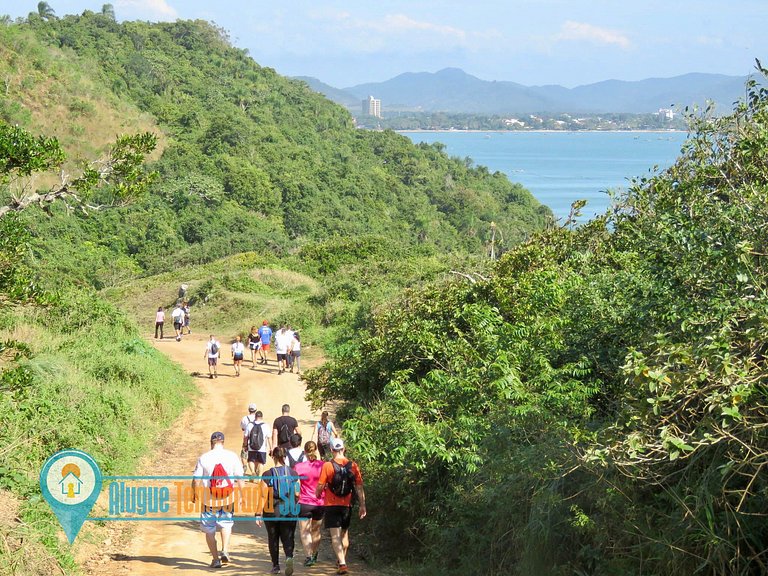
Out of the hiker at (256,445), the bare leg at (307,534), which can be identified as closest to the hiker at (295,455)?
the bare leg at (307,534)

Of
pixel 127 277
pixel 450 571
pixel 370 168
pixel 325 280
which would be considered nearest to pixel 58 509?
pixel 450 571

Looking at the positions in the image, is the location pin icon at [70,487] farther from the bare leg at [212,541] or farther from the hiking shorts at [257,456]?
the hiking shorts at [257,456]

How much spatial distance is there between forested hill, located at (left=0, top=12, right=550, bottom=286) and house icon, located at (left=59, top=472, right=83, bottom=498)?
109 feet

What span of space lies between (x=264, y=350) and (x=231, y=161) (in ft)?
123

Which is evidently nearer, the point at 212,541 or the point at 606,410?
the point at 212,541

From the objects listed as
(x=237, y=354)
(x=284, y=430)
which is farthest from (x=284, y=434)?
(x=237, y=354)

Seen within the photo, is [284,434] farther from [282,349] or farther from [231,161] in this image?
[231,161]

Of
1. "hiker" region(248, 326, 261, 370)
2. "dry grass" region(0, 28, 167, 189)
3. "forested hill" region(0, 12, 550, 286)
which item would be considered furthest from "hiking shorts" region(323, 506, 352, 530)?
"dry grass" region(0, 28, 167, 189)

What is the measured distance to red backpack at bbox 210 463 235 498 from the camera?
27.7ft

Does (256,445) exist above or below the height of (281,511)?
below

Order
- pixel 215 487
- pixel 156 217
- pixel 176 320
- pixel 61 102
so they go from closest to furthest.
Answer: pixel 215 487, pixel 176 320, pixel 156 217, pixel 61 102

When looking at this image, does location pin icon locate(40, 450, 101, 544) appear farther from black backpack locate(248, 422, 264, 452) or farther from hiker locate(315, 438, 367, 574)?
hiker locate(315, 438, 367, 574)

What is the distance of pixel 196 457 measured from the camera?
1394cm

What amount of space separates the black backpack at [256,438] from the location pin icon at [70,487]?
6.79 feet
